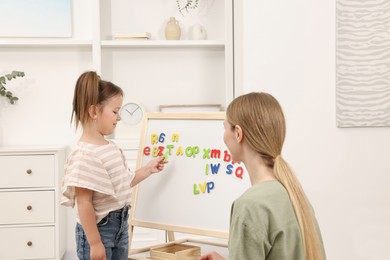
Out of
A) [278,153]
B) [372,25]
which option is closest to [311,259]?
[278,153]

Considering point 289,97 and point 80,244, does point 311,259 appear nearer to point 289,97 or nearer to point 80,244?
point 80,244

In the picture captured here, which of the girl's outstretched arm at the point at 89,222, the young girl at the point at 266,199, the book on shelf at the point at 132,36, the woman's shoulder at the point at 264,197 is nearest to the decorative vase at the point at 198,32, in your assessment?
the book on shelf at the point at 132,36

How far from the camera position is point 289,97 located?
359cm

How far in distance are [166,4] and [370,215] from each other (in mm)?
1998

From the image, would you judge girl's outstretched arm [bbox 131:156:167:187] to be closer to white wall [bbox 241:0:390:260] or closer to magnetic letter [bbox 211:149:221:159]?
magnetic letter [bbox 211:149:221:159]

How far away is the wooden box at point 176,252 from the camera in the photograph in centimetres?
215

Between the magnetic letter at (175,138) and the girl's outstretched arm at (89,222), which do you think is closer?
the girl's outstretched arm at (89,222)

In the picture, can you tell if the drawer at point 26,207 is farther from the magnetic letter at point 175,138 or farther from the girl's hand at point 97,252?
the girl's hand at point 97,252

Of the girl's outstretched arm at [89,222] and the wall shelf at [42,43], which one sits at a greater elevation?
the wall shelf at [42,43]

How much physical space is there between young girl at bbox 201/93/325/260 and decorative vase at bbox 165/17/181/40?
2.58m

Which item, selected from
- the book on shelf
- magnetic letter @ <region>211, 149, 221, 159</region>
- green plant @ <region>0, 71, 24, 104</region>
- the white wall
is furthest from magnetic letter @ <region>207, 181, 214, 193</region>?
green plant @ <region>0, 71, 24, 104</region>

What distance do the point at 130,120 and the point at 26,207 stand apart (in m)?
0.91

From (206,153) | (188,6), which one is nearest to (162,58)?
(188,6)

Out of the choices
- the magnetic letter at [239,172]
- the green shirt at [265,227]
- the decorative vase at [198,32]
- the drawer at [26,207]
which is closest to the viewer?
the green shirt at [265,227]
